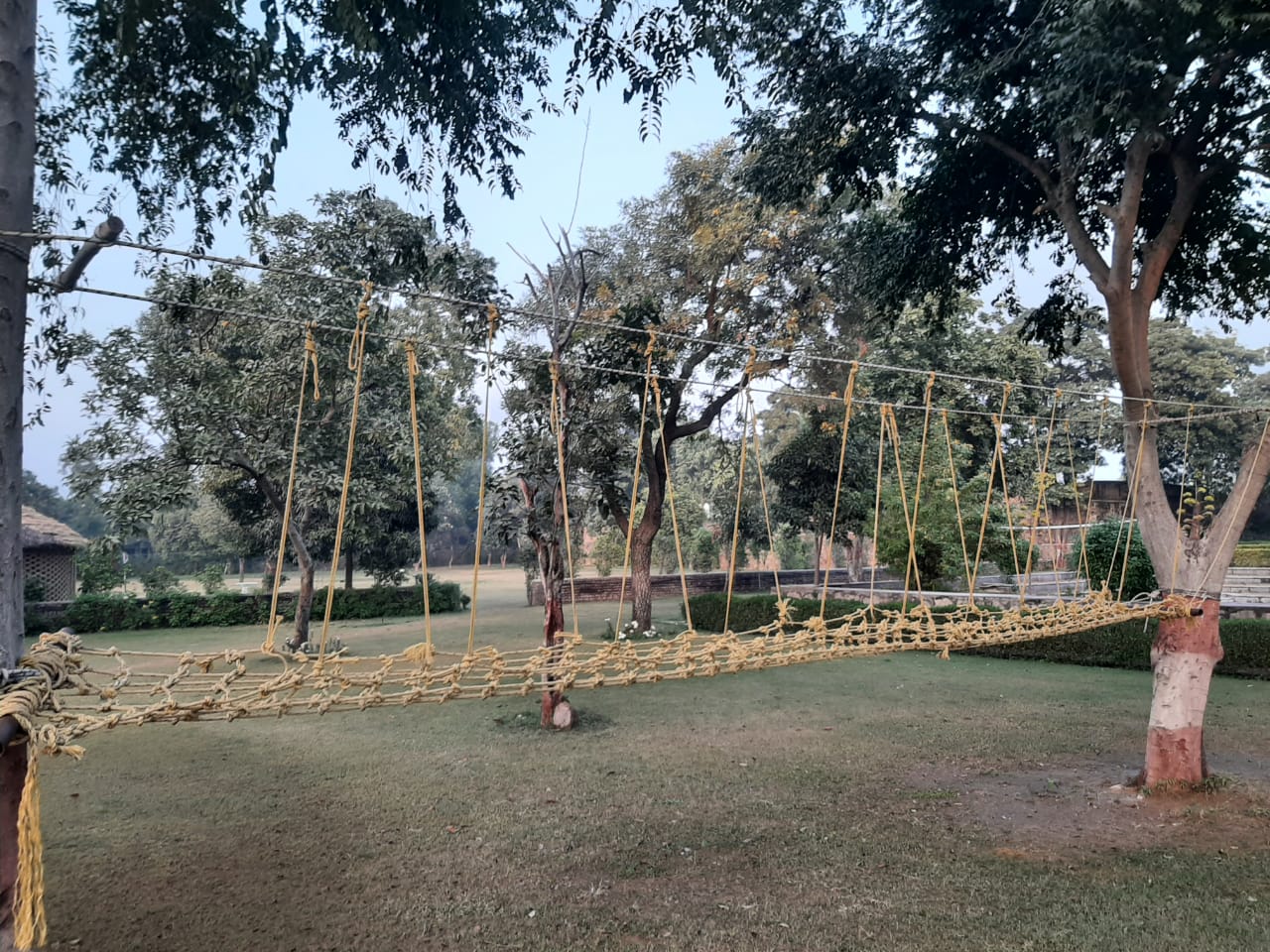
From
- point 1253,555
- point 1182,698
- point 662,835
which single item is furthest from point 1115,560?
point 1253,555

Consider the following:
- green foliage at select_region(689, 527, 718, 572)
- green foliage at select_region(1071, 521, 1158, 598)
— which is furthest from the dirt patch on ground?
green foliage at select_region(689, 527, 718, 572)

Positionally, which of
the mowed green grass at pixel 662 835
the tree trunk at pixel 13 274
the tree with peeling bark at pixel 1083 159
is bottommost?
the mowed green grass at pixel 662 835

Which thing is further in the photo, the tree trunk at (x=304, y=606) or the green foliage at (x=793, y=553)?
the green foliage at (x=793, y=553)

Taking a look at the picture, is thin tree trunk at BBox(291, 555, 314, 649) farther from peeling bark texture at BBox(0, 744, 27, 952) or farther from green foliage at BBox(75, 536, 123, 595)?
peeling bark texture at BBox(0, 744, 27, 952)

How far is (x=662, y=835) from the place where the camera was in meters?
3.19

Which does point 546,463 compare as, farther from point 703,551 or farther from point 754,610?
point 703,551

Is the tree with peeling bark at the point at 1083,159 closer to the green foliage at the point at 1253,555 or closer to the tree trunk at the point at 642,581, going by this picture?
the tree trunk at the point at 642,581

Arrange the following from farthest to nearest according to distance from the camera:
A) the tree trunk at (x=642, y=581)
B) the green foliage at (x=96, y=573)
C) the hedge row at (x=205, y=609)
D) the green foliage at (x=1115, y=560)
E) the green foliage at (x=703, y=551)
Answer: the green foliage at (x=703, y=551)
the green foliage at (x=96, y=573)
the hedge row at (x=205, y=609)
the tree trunk at (x=642, y=581)
the green foliage at (x=1115, y=560)

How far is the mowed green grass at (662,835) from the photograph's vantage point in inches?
95.0

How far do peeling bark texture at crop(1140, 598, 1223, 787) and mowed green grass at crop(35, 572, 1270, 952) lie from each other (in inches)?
6.0

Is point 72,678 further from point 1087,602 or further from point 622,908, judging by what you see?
point 1087,602

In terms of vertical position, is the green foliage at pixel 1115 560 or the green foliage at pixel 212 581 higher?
the green foliage at pixel 1115 560

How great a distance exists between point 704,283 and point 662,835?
668 cm

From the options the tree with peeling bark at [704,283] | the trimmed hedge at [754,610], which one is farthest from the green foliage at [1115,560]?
the tree with peeling bark at [704,283]
